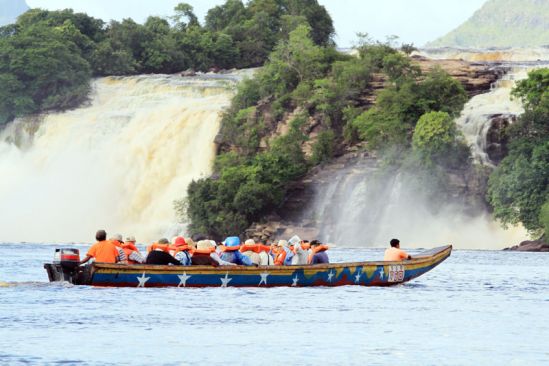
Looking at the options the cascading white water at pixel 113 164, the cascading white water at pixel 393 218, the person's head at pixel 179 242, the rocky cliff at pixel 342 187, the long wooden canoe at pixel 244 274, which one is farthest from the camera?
the cascading white water at pixel 113 164

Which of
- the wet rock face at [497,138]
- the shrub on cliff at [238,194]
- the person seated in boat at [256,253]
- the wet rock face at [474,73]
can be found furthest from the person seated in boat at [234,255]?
the wet rock face at [474,73]

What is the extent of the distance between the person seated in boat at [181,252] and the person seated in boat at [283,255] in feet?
9.55

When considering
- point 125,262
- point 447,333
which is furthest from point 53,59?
point 447,333

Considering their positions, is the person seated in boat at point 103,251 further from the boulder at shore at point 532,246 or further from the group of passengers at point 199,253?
the boulder at shore at point 532,246

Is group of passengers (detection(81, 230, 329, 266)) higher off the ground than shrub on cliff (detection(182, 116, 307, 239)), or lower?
higher

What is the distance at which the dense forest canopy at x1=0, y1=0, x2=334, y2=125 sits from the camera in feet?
353

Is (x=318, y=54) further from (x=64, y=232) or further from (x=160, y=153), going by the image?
(x=64, y=232)

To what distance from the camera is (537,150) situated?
Result: 7450 centimetres

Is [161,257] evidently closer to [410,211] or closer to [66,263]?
[66,263]

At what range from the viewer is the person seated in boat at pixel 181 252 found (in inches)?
1575

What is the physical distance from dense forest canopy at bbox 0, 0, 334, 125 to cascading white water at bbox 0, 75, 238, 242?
20.6 ft

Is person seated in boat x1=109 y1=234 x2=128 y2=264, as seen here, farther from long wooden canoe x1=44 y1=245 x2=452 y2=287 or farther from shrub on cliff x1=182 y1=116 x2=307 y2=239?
shrub on cliff x1=182 y1=116 x2=307 y2=239

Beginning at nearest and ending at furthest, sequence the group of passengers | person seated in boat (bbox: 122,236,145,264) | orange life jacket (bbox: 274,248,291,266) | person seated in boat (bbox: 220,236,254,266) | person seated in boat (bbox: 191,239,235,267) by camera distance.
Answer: the group of passengers → person seated in boat (bbox: 122,236,145,264) → person seated in boat (bbox: 191,239,235,267) → person seated in boat (bbox: 220,236,254,266) → orange life jacket (bbox: 274,248,291,266)

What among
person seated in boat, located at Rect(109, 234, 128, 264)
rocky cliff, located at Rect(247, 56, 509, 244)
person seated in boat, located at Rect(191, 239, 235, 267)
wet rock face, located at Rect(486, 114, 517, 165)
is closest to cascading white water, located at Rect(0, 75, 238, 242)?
rocky cliff, located at Rect(247, 56, 509, 244)
